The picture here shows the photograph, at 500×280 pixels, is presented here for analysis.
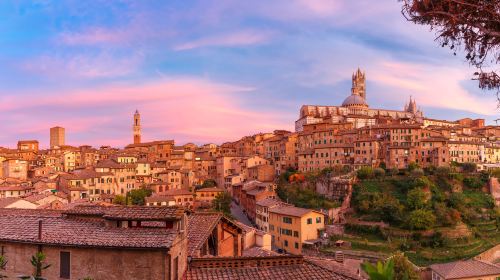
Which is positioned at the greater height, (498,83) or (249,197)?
(498,83)

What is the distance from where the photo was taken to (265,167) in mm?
80438

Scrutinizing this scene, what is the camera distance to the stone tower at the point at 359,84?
127 metres

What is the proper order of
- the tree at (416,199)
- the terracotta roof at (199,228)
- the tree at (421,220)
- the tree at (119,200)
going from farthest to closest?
the tree at (119,200) → the tree at (416,199) → the tree at (421,220) → the terracotta roof at (199,228)

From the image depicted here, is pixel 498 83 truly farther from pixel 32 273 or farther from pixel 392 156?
pixel 392 156

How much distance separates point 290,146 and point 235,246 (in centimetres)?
6880

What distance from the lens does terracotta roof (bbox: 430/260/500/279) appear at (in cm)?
3375

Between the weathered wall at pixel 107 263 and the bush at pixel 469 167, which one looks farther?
the bush at pixel 469 167

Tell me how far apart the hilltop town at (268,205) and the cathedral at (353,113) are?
0.93 meters

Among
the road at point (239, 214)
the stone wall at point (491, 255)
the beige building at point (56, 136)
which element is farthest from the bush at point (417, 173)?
the beige building at point (56, 136)

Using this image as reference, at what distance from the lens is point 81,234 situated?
1032 centimetres

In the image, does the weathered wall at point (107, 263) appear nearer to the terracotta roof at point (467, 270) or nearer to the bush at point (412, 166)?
the terracotta roof at point (467, 270)

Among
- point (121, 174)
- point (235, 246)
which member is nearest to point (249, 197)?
point (121, 174)

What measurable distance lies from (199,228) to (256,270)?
291 cm

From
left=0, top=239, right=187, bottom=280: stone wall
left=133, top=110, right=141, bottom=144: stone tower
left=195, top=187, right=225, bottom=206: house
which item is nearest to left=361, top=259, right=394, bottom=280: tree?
left=0, top=239, right=187, bottom=280: stone wall
